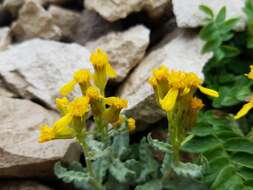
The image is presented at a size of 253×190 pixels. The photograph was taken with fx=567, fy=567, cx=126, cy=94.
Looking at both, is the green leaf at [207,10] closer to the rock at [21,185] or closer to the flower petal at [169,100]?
the flower petal at [169,100]

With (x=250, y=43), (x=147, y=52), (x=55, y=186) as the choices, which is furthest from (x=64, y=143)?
(x=250, y=43)

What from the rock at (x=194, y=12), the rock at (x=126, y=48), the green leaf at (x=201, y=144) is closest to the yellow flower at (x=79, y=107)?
the green leaf at (x=201, y=144)

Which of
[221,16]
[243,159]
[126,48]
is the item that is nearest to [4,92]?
[126,48]

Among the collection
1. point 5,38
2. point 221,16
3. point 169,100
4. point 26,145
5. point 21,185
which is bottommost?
point 21,185

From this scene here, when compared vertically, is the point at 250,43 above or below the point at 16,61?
above

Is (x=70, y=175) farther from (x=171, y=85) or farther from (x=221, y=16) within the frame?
(x=221, y=16)

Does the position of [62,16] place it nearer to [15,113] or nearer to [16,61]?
[16,61]
